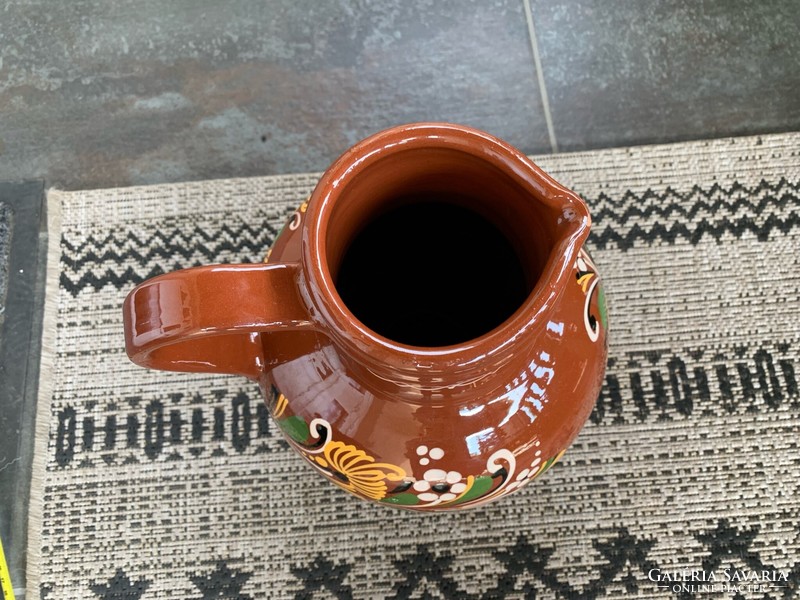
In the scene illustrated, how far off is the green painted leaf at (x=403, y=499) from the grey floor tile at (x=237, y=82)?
1.37ft

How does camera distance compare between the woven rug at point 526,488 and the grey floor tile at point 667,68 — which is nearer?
the woven rug at point 526,488

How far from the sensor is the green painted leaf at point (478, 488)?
459 millimetres

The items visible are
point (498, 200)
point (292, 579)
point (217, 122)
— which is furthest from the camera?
point (217, 122)

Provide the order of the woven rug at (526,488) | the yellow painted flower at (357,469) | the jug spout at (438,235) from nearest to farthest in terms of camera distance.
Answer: the jug spout at (438,235), the yellow painted flower at (357,469), the woven rug at (526,488)

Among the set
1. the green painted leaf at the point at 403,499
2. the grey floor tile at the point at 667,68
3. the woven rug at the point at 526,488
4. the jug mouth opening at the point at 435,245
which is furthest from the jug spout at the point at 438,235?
the grey floor tile at the point at 667,68

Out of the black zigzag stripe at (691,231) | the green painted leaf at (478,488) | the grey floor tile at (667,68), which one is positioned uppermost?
the grey floor tile at (667,68)

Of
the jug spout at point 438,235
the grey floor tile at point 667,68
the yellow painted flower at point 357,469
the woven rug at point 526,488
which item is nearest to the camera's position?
the jug spout at point 438,235

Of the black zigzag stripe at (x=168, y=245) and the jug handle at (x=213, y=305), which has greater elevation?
the black zigzag stripe at (x=168, y=245)

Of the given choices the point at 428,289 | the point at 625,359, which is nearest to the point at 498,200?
the point at 428,289

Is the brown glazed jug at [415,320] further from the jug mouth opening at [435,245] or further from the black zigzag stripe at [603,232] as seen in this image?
the black zigzag stripe at [603,232]

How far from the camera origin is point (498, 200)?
0.43m

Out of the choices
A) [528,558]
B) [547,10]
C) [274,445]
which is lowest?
[528,558]

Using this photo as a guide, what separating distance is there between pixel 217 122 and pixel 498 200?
1.58 ft

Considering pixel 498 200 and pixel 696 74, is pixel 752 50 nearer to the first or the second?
pixel 696 74
